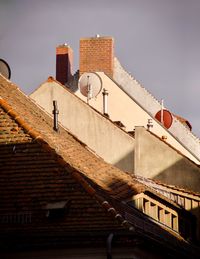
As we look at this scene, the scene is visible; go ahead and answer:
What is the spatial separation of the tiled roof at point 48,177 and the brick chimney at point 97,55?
16.9 meters

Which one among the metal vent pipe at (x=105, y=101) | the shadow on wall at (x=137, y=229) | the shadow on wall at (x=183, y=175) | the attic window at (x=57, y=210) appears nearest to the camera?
the shadow on wall at (x=137, y=229)

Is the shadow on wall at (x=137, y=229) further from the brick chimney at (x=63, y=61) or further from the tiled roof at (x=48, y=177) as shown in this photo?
the brick chimney at (x=63, y=61)

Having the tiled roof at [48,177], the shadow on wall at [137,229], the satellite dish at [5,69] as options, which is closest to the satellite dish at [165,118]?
the satellite dish at [5,69]

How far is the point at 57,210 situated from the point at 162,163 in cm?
1296

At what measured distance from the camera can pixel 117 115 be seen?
153ft

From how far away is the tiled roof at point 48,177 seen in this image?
26266mm

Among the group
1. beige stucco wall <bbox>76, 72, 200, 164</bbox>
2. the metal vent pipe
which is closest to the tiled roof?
the metal vent pipe

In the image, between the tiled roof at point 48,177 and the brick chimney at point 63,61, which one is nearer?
the tiled roof at point 48,177

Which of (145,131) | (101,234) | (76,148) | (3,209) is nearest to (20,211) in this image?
(3,209)

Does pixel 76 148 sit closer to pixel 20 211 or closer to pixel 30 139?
pixel 30 139

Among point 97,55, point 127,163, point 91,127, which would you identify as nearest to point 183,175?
point 127,163

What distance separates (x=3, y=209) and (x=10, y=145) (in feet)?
7.16

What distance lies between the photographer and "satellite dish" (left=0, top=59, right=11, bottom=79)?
34.9 metres

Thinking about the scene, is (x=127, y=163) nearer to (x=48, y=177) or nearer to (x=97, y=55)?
(x=97, y=55)
